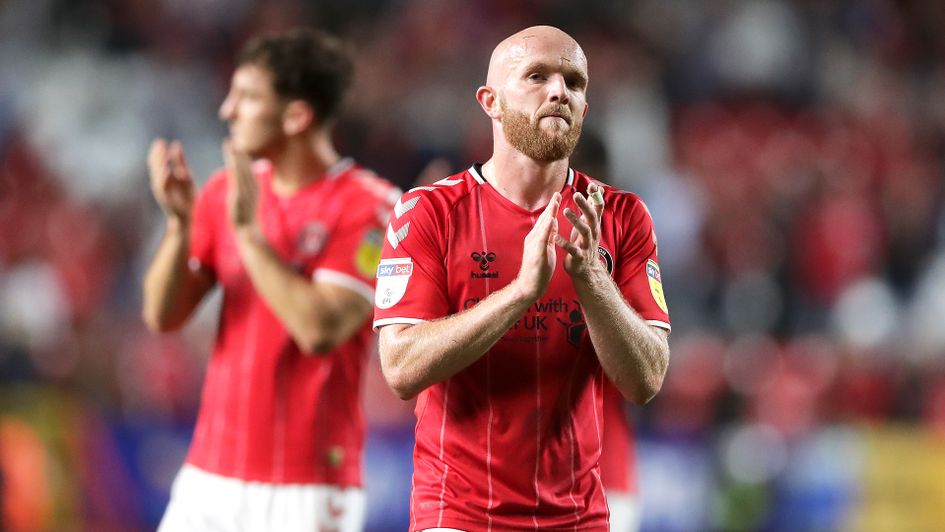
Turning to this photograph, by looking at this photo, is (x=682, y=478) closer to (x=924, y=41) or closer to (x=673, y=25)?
(x=673, y=25)

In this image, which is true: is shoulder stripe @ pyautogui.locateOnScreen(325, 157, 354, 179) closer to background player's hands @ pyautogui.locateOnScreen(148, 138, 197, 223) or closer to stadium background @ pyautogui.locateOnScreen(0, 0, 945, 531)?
background player's hands @ pyautogui.locateOnScreen(148, 138, 197, 223)

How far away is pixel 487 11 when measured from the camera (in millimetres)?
12914

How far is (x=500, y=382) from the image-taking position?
11.6ft

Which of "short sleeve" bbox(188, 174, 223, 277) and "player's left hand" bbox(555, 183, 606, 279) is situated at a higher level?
"short sleeve" bbox(188, 174, 223, 277)

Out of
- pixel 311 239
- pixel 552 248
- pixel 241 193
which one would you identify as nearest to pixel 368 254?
pixel 311 239

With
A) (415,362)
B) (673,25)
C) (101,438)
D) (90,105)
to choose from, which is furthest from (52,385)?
(673,25)

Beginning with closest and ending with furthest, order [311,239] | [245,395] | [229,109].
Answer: [245,395], [311,239], [229,109]

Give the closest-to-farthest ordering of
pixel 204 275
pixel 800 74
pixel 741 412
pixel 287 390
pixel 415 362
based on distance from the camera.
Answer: pixel 415 362 < pixel 287 390 < pixel 204 275 < pixel 741 412 < pixel 800 74

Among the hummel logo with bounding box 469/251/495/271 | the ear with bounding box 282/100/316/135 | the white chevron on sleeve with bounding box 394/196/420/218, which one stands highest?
the ear with bounding box 282/100/316/135

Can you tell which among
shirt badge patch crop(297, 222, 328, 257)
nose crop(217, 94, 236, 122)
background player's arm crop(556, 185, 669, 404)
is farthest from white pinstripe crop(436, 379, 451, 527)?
nose crop(217, 94, 236, 122)

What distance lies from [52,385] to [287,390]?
450 centimetres

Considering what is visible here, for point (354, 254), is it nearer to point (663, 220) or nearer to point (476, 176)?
point (476, 176)

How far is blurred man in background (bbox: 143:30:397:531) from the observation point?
4.70 m

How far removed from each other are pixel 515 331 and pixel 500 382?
0.15 metres
